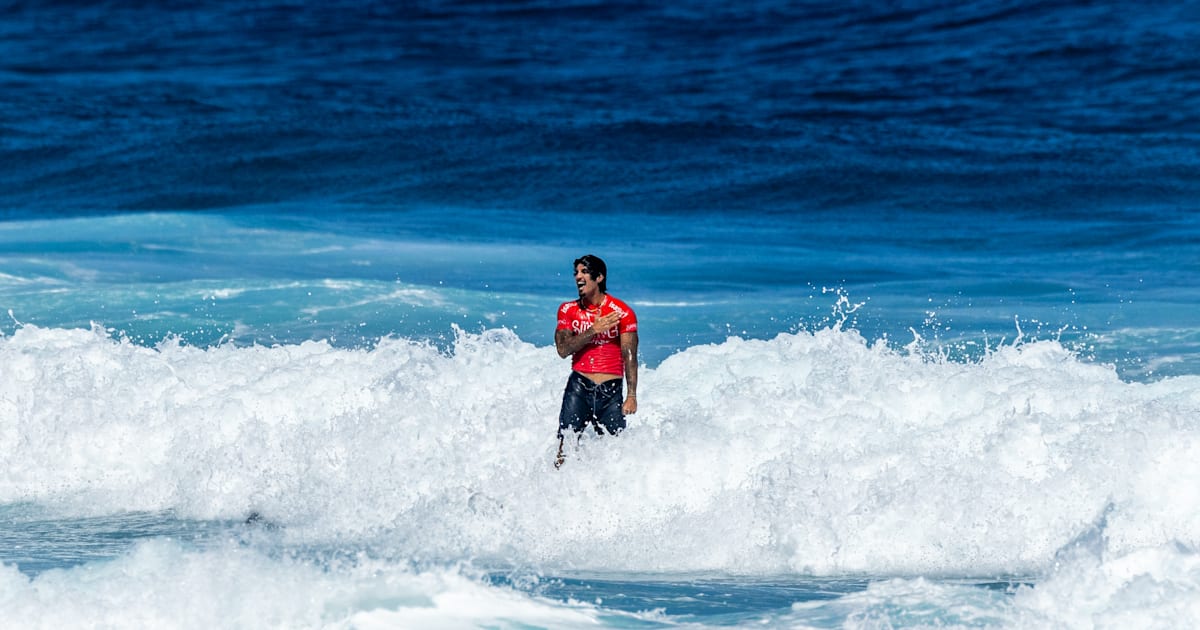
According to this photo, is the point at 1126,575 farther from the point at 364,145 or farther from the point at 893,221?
the point at 364,145

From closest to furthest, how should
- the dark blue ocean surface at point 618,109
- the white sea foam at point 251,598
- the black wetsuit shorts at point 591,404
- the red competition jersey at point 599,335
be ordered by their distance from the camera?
the white sea foam at point 251,598 → the red competition jersey at point 599,335 → the black wetsuit shorts at point 591,404 → the dark blue ocean surface at point 618,109

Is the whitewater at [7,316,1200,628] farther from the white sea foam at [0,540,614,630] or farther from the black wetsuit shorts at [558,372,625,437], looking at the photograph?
the black wetsuit shorts at [558,372,625,437]

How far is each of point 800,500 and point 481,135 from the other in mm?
21633

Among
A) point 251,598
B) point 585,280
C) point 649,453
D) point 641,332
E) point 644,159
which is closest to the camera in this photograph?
point 251,598

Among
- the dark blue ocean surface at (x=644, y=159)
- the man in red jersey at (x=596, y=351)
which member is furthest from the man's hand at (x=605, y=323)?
the dark blue ocean surface at (x=644, y=159)

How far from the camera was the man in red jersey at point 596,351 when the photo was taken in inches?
346

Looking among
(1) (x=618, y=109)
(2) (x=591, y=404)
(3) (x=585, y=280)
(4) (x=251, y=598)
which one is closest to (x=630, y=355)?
(2) (x=591, y=404)

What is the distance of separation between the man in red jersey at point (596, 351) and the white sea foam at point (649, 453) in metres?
0.31

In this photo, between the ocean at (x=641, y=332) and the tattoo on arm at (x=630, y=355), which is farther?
the tattoo on arm at (x=630, y=355)

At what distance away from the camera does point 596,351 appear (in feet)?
29.7

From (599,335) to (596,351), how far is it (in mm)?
101

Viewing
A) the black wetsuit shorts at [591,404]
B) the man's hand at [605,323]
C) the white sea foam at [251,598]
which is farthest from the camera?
the black wetsuit shorts at [591,404]

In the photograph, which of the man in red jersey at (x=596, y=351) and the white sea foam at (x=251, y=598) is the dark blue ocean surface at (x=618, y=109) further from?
the white sea foam at (x=251, y=598)

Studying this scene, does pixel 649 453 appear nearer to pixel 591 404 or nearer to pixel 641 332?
pixel 591 404
